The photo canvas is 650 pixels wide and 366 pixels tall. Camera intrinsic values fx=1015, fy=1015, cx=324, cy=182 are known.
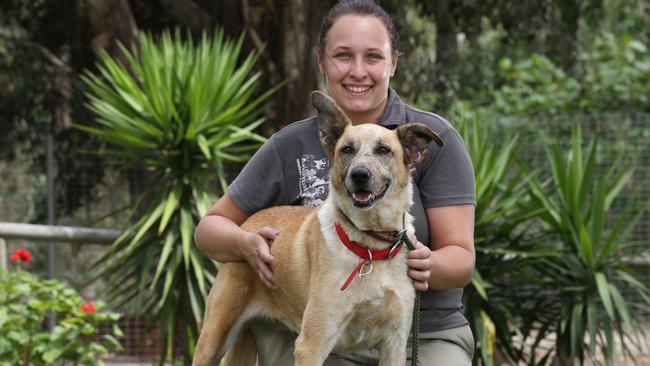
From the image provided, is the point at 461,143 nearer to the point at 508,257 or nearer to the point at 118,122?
the point at 508,257

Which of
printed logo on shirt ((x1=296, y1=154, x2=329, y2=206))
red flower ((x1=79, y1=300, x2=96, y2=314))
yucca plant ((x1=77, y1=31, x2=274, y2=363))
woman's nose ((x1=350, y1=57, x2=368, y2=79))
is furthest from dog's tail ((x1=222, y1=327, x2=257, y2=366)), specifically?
yucca plant ((x1=77, y1=31, x2=274, y2=363))

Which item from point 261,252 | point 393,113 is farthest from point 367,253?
point 393,113

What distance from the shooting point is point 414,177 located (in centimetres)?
404

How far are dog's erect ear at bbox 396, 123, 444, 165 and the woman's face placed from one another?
0.39 meters

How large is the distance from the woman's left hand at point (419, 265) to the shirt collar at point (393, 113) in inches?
23.8

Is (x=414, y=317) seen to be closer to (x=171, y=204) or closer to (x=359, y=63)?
(x=359, y=63)

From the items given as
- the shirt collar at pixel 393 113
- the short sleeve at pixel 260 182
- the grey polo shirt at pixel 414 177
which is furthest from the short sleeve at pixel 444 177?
the short sleeve at pixel 260 182

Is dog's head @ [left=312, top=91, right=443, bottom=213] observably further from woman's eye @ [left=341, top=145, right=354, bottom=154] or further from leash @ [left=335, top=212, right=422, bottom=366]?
leash @ [left=335, top=212, right=422, bottom=366]

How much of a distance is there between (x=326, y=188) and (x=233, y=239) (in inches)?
17.7

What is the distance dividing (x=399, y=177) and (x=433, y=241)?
38cm

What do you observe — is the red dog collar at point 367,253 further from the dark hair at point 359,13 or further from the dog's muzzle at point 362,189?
the dark hair at point 359,13

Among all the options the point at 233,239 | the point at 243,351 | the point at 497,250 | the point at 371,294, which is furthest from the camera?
the point at 497,250

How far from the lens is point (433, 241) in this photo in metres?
3.99

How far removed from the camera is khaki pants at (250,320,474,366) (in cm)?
399
